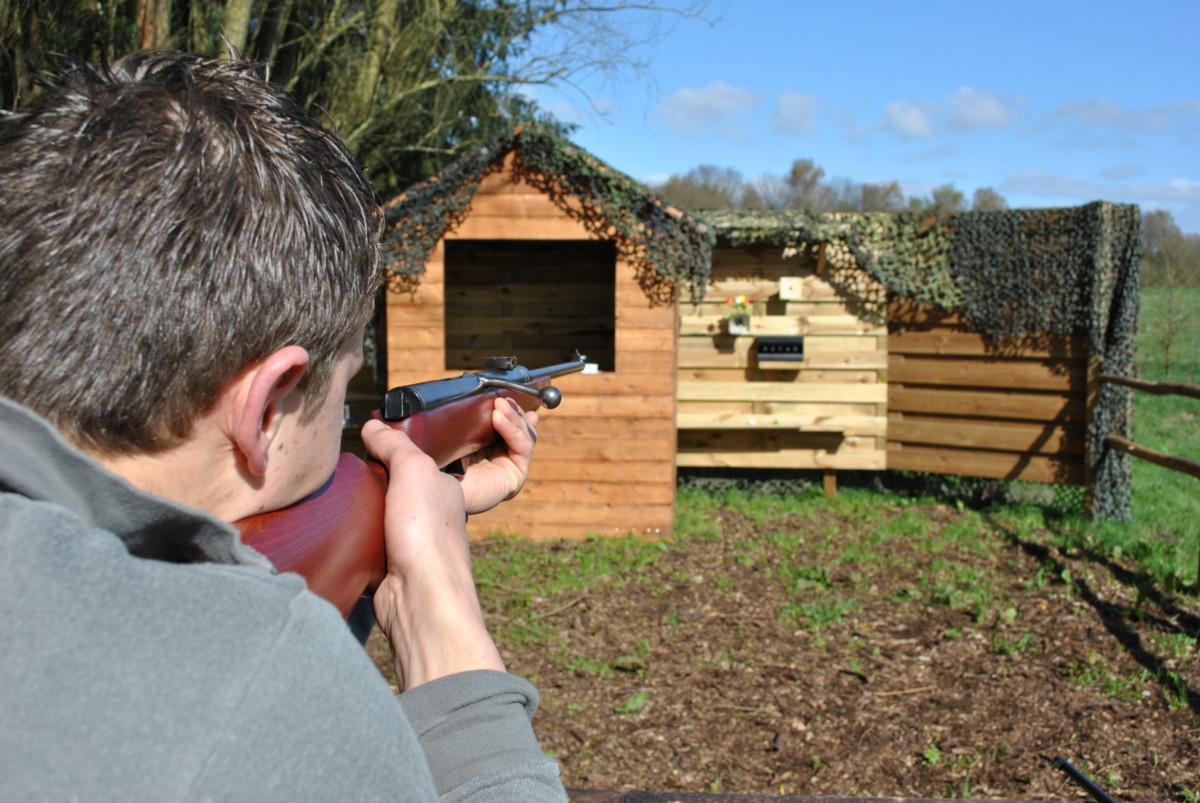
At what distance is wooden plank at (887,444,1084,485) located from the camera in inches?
371

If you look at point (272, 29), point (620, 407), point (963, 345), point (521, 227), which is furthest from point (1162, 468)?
point (272, 29)

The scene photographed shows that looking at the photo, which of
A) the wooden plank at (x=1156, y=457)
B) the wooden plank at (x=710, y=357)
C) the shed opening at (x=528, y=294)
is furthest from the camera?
the shed opening at (x=528, y=294)

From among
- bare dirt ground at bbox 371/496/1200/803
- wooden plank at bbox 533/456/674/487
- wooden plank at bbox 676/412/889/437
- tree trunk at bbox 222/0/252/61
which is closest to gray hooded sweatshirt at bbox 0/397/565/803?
bare dirt ground at bbox 371/496/1200/803

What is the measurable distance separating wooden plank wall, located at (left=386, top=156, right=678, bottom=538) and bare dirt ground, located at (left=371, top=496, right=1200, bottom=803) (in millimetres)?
1125

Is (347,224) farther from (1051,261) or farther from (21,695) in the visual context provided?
(1051,261)

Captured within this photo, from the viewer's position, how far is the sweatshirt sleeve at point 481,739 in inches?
41.7

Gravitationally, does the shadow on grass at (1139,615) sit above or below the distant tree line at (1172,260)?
below

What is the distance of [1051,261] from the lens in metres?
9.20

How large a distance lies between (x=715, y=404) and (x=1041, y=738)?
20.3ft

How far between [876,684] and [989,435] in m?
5.36

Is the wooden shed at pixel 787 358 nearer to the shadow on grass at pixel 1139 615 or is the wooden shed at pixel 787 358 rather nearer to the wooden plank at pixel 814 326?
the wooden plank at pixel 814 326

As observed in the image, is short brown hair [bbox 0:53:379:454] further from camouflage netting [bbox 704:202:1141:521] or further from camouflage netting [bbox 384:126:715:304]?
→ camouflage netting [bbox 704:202:1141:521]

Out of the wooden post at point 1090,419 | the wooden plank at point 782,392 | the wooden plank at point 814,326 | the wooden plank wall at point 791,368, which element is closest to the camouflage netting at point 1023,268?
the wooden post at point 1090,419

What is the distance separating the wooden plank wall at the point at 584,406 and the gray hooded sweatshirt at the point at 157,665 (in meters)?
7.50
